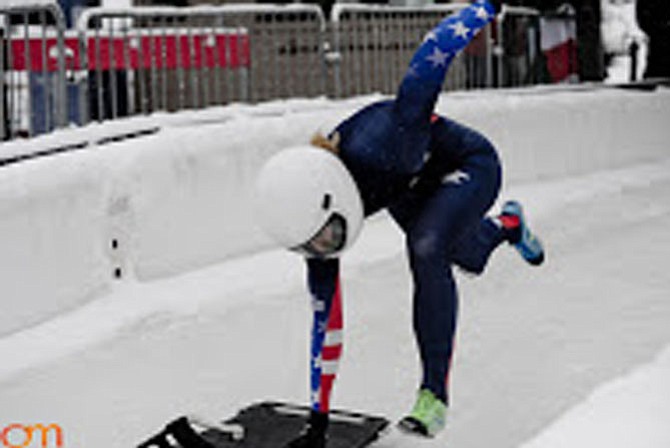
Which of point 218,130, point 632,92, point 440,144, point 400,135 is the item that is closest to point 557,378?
point 440,144

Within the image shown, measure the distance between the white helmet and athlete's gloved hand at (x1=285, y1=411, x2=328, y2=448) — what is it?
524mm

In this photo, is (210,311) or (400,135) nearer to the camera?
(400,135)

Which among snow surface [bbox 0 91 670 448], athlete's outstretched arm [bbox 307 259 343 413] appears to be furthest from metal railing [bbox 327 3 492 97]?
athlete's outstretched arm [bbox 307 259 343 413]

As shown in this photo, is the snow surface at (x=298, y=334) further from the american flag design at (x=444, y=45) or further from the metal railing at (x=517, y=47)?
the metal railing at (x=517, y=47)

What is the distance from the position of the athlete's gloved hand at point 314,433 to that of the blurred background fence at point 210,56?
3.32 m

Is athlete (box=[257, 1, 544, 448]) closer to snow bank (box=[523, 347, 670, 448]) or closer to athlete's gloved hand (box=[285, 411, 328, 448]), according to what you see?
athlete's gloved hand (box=[285, 411, 328, 448])

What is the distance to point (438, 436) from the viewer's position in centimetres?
358

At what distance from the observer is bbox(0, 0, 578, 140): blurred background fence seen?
6246 mm

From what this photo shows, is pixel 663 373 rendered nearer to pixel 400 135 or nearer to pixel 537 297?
pixel 400 135

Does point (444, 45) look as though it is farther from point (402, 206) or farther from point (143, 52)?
point (143, 52)

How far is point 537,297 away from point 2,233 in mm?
2769

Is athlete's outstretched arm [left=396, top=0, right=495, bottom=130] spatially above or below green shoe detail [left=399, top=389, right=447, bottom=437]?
above

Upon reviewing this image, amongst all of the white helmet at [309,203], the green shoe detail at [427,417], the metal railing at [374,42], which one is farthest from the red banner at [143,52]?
the green shoe detail at [427,417]

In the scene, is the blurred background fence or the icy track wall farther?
the blurred background fence
